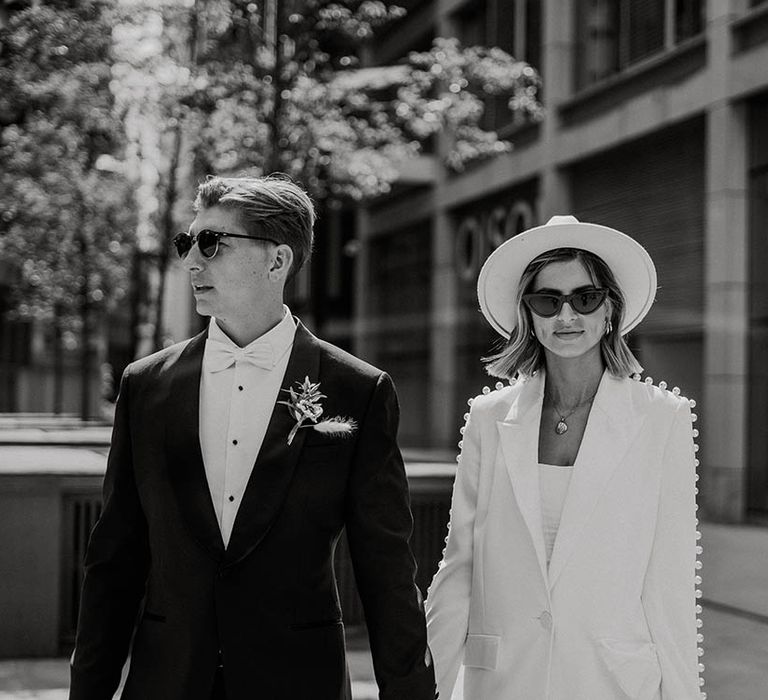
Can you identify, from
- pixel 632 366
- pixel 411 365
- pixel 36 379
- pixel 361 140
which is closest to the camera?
pixel 632 366

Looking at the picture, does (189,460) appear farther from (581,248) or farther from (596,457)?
(581,248)

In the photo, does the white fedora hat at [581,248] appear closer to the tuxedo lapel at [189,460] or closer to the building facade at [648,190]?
the tuxedo lapel at [189,460]

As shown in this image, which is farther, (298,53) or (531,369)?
(298,53)

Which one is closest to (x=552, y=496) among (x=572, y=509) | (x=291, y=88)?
(x=572, y=509)

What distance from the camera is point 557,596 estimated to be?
348 cm

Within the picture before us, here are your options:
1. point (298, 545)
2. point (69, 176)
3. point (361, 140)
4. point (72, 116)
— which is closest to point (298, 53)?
point (361, 140)

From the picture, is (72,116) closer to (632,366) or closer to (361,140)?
(361,140)

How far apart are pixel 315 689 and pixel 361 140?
43.4ft

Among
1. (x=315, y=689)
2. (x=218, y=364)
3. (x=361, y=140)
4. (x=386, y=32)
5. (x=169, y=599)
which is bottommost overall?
(x=315, y=689)

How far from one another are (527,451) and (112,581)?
119 cm

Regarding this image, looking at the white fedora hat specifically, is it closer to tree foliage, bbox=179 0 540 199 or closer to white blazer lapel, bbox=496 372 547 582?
white blazer lapel, bbox=496 372 547 582

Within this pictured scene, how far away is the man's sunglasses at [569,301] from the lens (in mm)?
3668

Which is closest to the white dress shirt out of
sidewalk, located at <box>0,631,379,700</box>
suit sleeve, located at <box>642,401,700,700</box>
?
suit sleeve, located at <box>642,401,700,700</box>

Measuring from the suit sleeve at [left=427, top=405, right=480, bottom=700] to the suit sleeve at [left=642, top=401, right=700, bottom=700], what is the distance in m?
0.50
